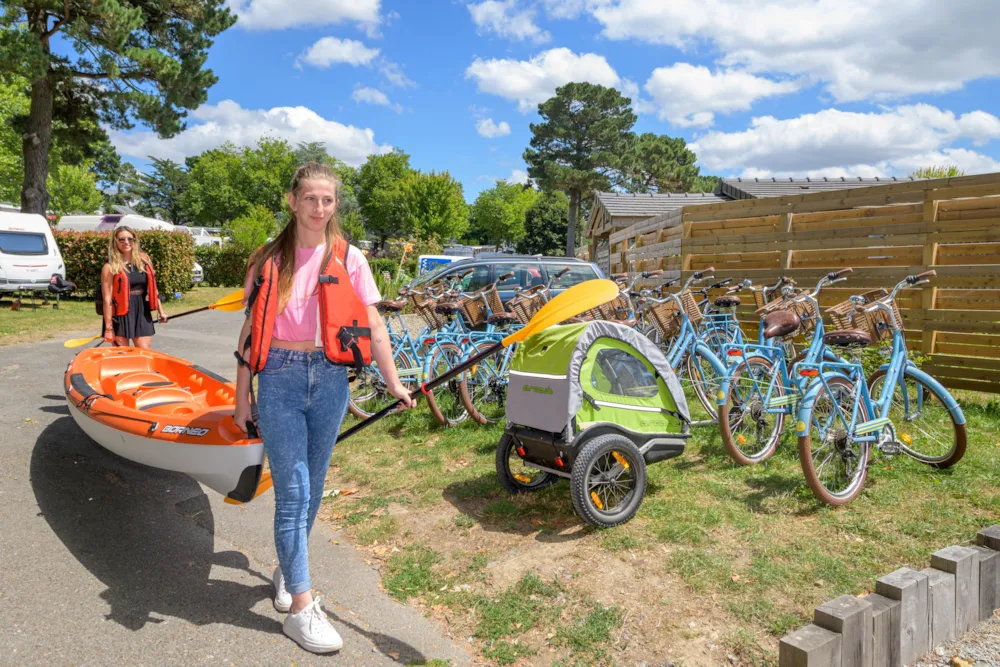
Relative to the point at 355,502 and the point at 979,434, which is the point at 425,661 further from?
the point at 979,434

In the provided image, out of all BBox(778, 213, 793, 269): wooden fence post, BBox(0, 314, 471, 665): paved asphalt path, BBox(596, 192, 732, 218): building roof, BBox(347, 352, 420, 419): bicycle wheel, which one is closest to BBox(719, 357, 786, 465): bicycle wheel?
BBox(0, 314, 471, 665): paved asphalt path

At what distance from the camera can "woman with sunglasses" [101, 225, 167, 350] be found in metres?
6.63

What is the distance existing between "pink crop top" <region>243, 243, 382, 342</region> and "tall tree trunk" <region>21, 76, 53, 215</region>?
21.1 meters

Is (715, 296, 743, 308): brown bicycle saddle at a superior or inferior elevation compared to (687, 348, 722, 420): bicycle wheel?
superior

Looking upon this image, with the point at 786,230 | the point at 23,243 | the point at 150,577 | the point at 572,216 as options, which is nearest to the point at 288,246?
the point at 150,577

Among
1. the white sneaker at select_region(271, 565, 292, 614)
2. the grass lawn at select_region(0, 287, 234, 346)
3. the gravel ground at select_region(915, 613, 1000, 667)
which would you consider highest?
the grass lawn at select_region(0, 287, 234, 346)

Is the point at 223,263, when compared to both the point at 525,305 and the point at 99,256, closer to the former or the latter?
the point at 99,256

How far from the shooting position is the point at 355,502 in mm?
5090

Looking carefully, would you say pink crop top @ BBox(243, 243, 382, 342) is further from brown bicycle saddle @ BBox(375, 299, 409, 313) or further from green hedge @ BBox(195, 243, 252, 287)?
green hedge @ BBox(195, 243, 252, 287)

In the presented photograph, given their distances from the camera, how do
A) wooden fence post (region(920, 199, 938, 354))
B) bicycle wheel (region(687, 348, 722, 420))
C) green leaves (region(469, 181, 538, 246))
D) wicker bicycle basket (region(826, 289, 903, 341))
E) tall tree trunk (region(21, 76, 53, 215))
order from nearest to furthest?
wicker bicycle basket (region(826, 289, 903, 341)), bicycle wheel (region(687, 348, 722, 420)), wooden fence post (region(920, 199, 938, 354)), tall tree trunk (region(21, 76, 53, 215)), green leaves (region(469, 181, 538, 246))

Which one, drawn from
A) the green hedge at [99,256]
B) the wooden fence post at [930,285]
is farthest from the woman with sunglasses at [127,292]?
the green hedge at [99,256]

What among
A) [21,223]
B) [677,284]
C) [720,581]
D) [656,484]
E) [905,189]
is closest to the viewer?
[720,581]

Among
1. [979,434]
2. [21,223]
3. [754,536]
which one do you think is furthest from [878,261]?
[21,223]

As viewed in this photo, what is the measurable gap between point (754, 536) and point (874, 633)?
1.22m
